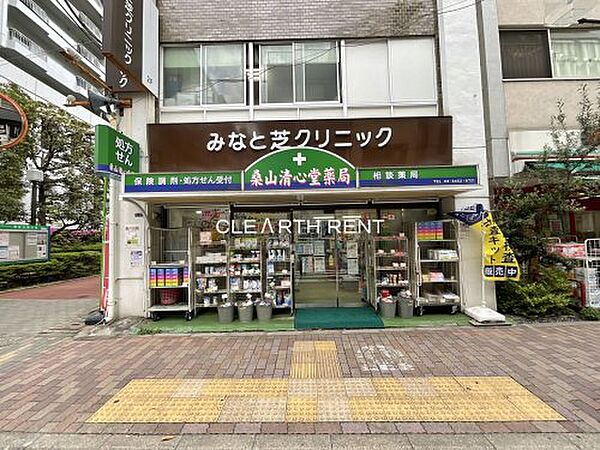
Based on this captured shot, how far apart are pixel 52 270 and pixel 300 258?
13.3 metres

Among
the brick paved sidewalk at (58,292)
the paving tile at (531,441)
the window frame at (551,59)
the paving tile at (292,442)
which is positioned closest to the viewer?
the paving tile at (531,441)

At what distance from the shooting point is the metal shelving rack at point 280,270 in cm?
830

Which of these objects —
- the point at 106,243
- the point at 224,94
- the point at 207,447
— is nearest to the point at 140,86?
the point at 224,94

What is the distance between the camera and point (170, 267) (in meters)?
8.02

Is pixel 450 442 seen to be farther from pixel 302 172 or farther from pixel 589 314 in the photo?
pixel 589 314

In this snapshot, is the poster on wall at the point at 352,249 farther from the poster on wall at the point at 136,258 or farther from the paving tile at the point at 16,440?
the paving tile at the point at 16,440

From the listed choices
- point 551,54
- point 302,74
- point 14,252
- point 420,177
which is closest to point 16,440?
point 420,177

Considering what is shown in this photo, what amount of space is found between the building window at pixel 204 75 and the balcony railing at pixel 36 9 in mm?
27735

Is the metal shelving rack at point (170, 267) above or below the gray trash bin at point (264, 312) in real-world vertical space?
above

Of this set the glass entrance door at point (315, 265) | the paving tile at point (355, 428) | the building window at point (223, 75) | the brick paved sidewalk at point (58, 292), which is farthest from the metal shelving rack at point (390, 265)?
the brick paved sidewalk at point (58, 292)

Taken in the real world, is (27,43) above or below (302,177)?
above

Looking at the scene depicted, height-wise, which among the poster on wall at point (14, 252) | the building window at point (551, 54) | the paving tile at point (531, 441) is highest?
the building window at point (551, 54)

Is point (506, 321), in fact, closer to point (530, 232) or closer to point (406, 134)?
point (530, 232)

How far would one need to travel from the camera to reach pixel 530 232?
8.00m
